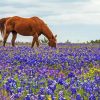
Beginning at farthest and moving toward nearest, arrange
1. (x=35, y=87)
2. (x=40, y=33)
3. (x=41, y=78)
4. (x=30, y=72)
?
(x=40, y=33) < (x=30, y=72) < (x=41, y=78) < (x=35, y=87)

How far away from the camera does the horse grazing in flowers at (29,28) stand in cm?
2692

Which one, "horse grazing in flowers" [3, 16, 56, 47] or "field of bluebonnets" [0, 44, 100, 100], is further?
"horse grazing in flowers" [3, 16, 56, 47]

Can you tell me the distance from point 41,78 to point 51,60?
15.0ft

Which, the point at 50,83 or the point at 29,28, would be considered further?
the point at 29,28

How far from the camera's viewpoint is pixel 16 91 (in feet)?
28.0

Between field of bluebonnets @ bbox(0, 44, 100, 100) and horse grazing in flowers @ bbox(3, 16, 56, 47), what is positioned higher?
horse grazing in flowers @ bbox(3, 16, 56, 47)

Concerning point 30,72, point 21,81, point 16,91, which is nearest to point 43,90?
point 16,91

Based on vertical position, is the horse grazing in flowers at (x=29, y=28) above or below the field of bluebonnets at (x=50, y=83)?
above

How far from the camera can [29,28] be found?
1083 inches

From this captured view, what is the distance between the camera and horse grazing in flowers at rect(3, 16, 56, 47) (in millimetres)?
26922

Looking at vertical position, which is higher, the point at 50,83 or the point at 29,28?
the point at 29,28

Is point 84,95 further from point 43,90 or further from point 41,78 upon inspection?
point 41,78

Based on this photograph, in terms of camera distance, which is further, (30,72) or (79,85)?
(30,72)

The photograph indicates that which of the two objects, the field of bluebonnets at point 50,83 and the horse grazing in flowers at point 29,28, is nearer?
the field of bluebonnets at point 50,83
